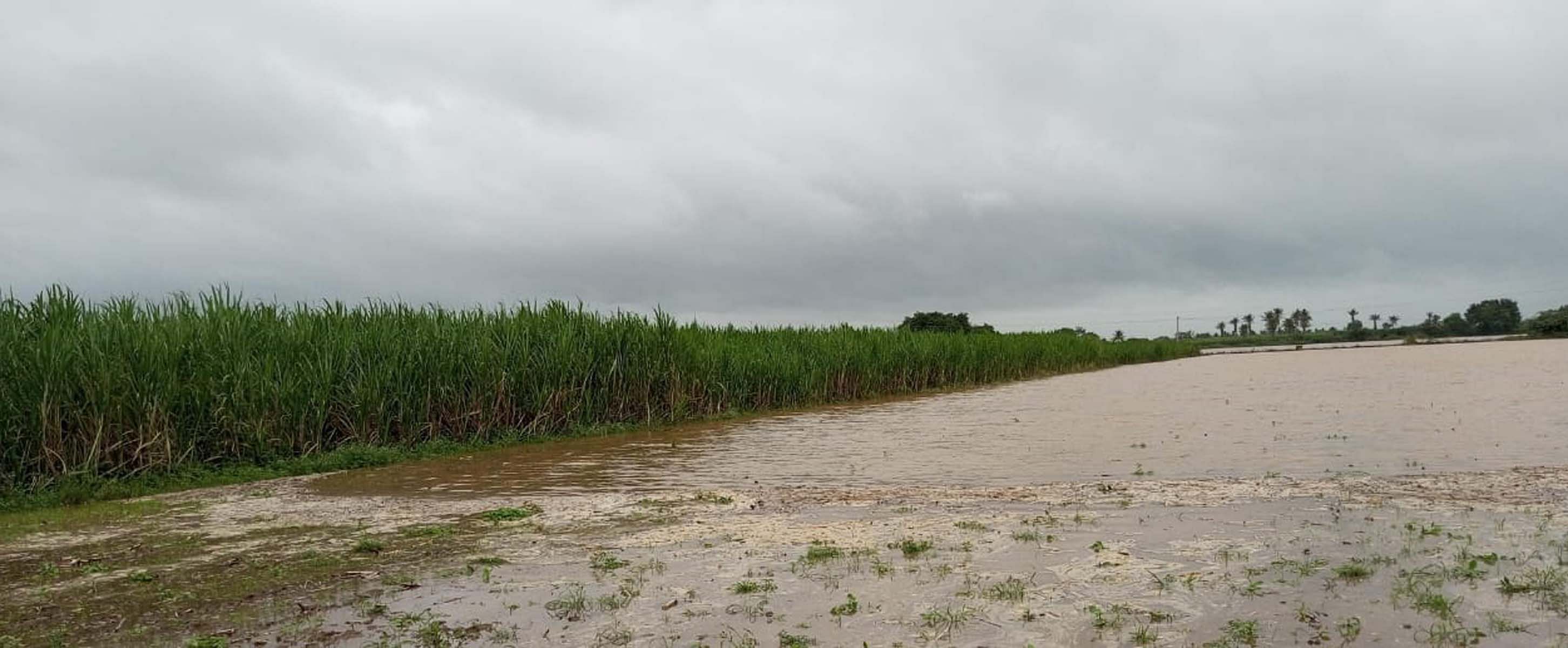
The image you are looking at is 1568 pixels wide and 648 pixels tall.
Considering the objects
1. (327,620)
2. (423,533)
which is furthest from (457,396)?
(327,620)

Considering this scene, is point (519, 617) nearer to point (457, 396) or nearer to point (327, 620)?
point (327, 620)

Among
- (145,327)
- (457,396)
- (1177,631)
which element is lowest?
(1177,631)

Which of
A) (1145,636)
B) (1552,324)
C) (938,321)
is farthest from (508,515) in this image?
(1552,324)

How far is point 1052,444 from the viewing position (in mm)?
10219

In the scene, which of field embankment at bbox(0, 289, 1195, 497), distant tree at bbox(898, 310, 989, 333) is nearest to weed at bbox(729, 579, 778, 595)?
field embankment at bbox(0, 289, 1195, 497)

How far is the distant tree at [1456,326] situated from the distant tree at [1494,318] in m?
0.33

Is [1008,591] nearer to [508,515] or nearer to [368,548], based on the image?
[368,548]

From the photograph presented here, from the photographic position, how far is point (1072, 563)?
443 cm

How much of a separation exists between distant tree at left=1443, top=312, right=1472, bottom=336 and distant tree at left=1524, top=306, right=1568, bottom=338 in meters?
14.8

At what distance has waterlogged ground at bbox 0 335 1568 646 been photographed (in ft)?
11.8

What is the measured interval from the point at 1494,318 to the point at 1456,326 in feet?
10.3

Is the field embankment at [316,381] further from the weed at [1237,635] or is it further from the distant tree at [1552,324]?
the distant tree at [1552,324]

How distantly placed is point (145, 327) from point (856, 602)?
9006 millimetres

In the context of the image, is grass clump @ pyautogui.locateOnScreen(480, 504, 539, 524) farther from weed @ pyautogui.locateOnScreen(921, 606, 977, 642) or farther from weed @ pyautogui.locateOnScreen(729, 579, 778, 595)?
weed @ pyautogui.locateOnScreen(921, 606, 977, 642)
